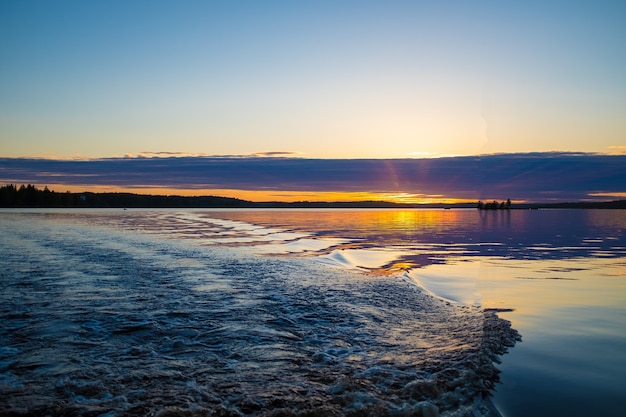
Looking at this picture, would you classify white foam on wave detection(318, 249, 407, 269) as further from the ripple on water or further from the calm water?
the ripple on water

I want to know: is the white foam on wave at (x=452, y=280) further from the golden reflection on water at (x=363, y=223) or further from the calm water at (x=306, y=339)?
the golden reflection on water at (x=363, y=223)

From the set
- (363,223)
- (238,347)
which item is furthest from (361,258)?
(363,223)

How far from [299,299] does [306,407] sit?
597 centimetres

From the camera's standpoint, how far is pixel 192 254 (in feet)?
67.1

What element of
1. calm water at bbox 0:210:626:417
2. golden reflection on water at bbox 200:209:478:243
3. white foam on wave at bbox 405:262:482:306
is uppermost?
calm water at bbox 0:210:626:417

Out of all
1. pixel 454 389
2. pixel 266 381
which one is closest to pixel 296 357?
pixel 266 381

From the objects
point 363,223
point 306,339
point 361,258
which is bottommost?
point 363,223

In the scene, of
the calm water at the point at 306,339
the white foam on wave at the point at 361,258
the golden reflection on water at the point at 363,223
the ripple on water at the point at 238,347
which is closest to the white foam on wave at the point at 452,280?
the calm water at the point at 306,339

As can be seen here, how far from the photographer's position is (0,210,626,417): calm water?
5555mm

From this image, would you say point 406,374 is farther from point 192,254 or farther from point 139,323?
point 192,254

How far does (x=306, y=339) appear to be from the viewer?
8008 millimetres

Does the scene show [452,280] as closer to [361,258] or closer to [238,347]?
[361,258]

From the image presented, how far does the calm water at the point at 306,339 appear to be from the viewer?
18.2ft

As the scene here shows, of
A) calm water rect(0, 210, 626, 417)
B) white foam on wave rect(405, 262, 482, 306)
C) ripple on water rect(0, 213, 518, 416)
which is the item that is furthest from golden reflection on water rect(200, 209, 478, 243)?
ripple on water rect(0, 213, 518, 416)
